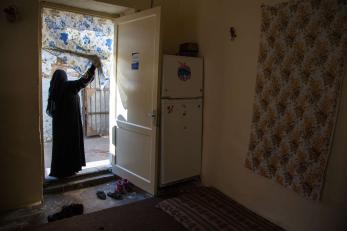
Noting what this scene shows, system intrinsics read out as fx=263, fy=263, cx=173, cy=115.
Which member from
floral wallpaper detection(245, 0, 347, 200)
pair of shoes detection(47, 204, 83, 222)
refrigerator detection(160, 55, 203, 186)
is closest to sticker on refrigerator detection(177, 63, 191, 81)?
refrigerator detection(160, 55, 203, 186)

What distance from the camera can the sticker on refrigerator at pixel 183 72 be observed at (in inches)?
117

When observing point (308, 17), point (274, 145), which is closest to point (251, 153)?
point (274, 145)

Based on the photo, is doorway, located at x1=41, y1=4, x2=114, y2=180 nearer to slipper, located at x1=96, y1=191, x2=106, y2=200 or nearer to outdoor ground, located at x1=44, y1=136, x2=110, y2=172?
outdoor ground, located at x1=44, y1=136, x2=110, y2=172

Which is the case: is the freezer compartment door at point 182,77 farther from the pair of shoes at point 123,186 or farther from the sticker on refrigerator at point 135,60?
the pair of shoes at point 123,186

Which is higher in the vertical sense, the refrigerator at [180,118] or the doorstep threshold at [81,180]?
the refrigerator at [180,118]

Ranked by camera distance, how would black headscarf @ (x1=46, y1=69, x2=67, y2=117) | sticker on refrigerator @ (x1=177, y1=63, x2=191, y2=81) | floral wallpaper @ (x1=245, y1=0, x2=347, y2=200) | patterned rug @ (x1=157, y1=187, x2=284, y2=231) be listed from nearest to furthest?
1. floral wallpaper @ (x1=245, y1=0, x2=347, y2=200)
2. patterned rug @ (x1=157, y1=187, x2=284, y2=231)
3. sticker on refrigerator @ (x1=177, y1=63, x2=191, y2=81)
4. black headscarf @ (x1=46, y1=69, x2=67, y2=117)

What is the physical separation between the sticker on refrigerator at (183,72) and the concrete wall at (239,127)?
0.85 ft

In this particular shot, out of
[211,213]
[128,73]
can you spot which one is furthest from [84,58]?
[211,213]

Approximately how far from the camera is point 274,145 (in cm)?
241

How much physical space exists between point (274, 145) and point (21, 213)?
2486 mm

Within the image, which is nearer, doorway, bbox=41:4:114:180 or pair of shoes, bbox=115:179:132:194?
pair of shoes, bbox=115:179:132:194

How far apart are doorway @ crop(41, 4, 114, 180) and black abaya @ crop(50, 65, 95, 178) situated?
0.22 meters

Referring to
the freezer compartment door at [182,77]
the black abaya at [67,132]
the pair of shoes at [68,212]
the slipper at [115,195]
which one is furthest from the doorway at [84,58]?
the freezer compartment door at [182,77]

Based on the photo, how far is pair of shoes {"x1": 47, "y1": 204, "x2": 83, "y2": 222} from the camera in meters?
2.46
